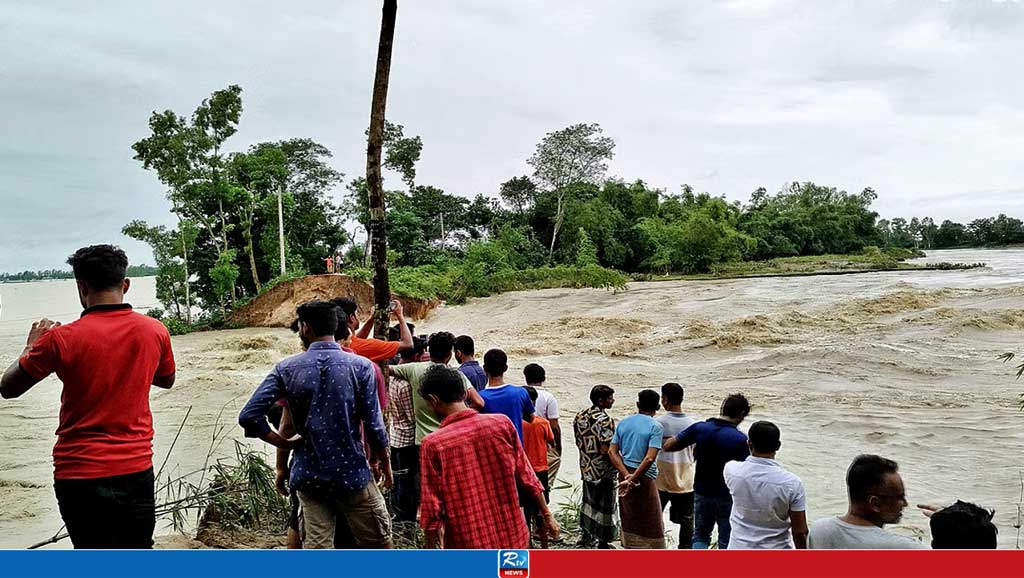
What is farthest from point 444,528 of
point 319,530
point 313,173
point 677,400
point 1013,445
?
point 313,173

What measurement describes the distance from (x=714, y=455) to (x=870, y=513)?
1538mm

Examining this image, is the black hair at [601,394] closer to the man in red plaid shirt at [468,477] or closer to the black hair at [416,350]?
the black hair at [416,350]

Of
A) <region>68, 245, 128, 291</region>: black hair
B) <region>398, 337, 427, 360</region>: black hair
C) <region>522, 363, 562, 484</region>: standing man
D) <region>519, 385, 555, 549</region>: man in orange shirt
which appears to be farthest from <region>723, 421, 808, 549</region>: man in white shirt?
<region>68, 245, 128, 291</region>: black hair

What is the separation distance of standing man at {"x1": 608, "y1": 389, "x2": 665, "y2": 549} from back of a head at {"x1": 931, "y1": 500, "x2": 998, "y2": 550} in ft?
6.73

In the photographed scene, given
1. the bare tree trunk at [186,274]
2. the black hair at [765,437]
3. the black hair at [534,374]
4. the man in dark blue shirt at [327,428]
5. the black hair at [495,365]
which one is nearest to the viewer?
the man in dark blue shirt at [327,428]

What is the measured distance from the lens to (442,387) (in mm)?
2959

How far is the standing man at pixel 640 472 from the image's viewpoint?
4.57 m

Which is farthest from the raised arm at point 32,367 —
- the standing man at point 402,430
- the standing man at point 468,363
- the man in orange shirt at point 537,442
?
the man in orange shirt at point 537,442

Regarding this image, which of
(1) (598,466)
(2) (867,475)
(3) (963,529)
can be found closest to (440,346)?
(1) (598,466)

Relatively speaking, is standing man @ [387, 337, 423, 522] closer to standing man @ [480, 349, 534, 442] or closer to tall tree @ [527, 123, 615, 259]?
standing man @ [480, 349, 534, 442]

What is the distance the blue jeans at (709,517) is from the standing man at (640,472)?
1.01ft
